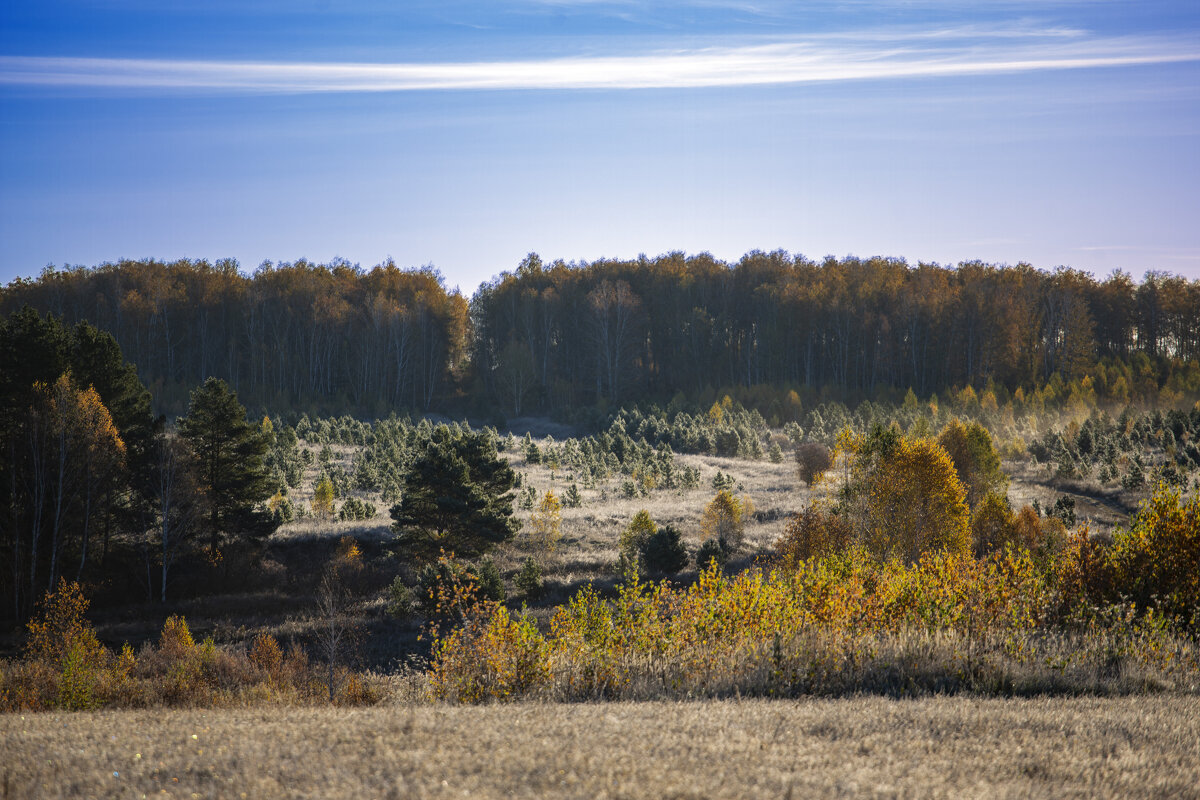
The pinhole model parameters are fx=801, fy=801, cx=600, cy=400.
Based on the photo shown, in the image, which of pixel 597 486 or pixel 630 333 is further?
pixel 630 333

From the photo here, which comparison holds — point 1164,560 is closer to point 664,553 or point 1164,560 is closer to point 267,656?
point 664,553

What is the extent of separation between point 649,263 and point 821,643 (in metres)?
94.4

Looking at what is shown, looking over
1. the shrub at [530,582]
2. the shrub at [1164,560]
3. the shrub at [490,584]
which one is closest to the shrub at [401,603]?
the shrub at [490,584]

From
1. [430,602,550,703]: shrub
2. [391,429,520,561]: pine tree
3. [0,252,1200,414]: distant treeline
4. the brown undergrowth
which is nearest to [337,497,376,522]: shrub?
[391,429,520,561]: pine tree

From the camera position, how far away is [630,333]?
297ft

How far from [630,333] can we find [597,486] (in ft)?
146

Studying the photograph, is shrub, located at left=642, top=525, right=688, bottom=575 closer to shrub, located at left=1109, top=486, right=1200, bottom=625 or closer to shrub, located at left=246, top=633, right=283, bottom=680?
shrub, located at left=246, top=633, right=283, bottom=680

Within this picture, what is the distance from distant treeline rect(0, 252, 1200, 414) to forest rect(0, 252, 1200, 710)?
40 centimetres

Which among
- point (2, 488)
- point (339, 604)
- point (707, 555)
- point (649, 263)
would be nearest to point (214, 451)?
point (2, 488)

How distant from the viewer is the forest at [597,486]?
415 inches

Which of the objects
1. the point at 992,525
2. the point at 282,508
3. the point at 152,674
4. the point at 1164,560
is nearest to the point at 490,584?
the point at 152,674

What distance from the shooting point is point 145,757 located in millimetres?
5535

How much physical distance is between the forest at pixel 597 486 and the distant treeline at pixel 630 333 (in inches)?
15.8

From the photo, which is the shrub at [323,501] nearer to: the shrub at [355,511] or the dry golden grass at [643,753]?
the shrub at [355,511]
